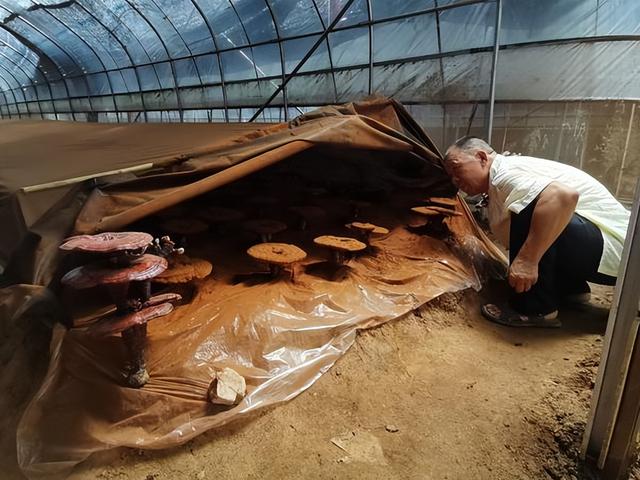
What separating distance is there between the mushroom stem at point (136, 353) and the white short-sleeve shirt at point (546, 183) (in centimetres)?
191

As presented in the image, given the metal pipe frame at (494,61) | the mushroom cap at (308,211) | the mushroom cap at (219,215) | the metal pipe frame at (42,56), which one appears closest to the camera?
the mushroom cap at (219,215)

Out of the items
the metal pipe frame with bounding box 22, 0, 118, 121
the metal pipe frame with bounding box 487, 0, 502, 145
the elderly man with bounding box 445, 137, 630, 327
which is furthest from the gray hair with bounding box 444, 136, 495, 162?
the metal pipe frame with bounding box 22, 0, 118, 121

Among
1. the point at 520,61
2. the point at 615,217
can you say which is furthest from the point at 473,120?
the point at 615,217

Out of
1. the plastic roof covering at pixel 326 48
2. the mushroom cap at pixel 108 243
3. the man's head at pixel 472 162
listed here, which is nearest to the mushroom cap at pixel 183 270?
the mushroom cap at pixel 108 243

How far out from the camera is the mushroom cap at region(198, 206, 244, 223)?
2.49m

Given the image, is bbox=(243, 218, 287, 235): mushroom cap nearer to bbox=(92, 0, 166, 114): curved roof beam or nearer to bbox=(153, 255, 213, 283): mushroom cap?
bbox=(153, 255, 213, 283): mushroom cap

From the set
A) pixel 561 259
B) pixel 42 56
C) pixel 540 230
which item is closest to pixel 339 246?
pixel 540 230

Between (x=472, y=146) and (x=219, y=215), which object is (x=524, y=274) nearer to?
(x=472, y=146)

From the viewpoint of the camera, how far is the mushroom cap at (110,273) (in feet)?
3.71

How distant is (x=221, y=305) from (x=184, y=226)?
2.56 feet

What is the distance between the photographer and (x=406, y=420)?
144 centimetres

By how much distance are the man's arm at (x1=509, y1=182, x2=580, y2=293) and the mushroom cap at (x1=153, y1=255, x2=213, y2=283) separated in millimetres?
1692

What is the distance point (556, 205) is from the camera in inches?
72.8

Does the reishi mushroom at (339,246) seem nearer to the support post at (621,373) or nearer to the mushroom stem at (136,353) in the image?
the mushroom stem at (136,353)
